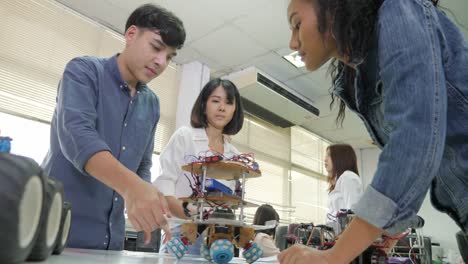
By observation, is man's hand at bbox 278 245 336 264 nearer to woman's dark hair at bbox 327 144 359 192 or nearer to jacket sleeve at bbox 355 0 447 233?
jacket sleeve at bbox 355 0 447 233

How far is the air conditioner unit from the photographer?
3918 millimetres

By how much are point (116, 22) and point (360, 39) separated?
3.07 meters

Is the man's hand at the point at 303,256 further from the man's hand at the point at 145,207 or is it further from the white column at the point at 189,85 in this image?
the white column at the point at 189,85

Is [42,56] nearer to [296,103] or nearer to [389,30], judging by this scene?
[296,103]

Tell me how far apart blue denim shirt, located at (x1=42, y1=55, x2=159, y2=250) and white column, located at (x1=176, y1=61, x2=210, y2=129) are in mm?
2439

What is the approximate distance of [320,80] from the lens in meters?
4.16

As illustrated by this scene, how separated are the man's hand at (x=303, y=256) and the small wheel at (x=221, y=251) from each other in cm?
27

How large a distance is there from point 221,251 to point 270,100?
3.46 meters

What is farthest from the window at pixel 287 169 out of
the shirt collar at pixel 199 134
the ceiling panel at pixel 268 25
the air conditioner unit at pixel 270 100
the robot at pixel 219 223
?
the robot at pixel 219 223

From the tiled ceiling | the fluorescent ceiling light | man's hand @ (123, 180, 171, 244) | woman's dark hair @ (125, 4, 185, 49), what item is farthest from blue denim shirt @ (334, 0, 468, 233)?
the fluorescent ceiling light

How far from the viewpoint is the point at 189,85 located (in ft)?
12.8

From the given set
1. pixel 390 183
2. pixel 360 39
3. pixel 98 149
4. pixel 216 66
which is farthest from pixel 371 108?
pixel 216 66

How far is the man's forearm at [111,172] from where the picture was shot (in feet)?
2.64

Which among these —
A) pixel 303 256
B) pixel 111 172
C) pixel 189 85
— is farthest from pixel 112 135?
pixel 189 85
